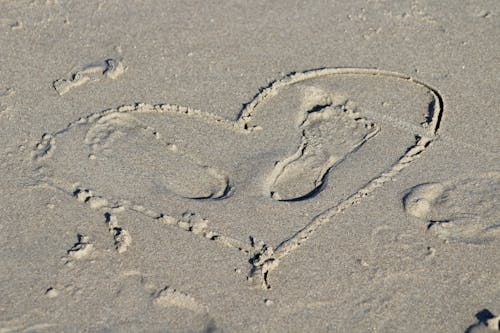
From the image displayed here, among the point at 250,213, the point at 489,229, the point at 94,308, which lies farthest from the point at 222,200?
the point at 489,229

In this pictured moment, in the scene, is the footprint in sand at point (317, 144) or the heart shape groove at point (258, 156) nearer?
the heart shape groove at point (258, 156)

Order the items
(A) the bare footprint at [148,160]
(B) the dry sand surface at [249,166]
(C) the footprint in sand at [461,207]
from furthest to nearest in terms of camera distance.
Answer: (A) the bare footprint at [148,160] < (C) the footprint in sand at [461,207] < (B) the dry sand surface at [249,166]

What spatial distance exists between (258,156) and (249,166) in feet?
0.30

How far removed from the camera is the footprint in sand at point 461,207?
10.9ft

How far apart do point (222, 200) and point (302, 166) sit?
19.7 inches

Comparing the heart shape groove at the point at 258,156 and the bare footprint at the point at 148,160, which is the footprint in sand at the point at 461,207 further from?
the bare footprint at the point at 148,160

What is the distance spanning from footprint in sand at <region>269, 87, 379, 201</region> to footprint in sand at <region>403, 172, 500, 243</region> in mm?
461

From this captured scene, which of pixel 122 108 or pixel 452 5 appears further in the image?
pixel 452 5

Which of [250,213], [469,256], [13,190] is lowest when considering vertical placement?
[469,256]

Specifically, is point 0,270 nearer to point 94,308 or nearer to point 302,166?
point 94,308

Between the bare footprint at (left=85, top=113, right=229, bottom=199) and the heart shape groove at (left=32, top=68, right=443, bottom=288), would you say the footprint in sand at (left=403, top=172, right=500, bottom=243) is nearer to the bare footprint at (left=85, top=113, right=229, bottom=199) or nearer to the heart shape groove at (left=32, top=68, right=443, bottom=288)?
the heart shape groove at (left=32, top=68, right=443, bottom=288)

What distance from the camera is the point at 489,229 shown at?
3.32 m

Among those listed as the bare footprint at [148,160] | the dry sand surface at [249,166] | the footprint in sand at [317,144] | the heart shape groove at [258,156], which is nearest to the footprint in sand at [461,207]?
the dry sand surface at [249,166]

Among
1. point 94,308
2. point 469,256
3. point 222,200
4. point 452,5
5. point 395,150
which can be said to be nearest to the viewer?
point 94,308
